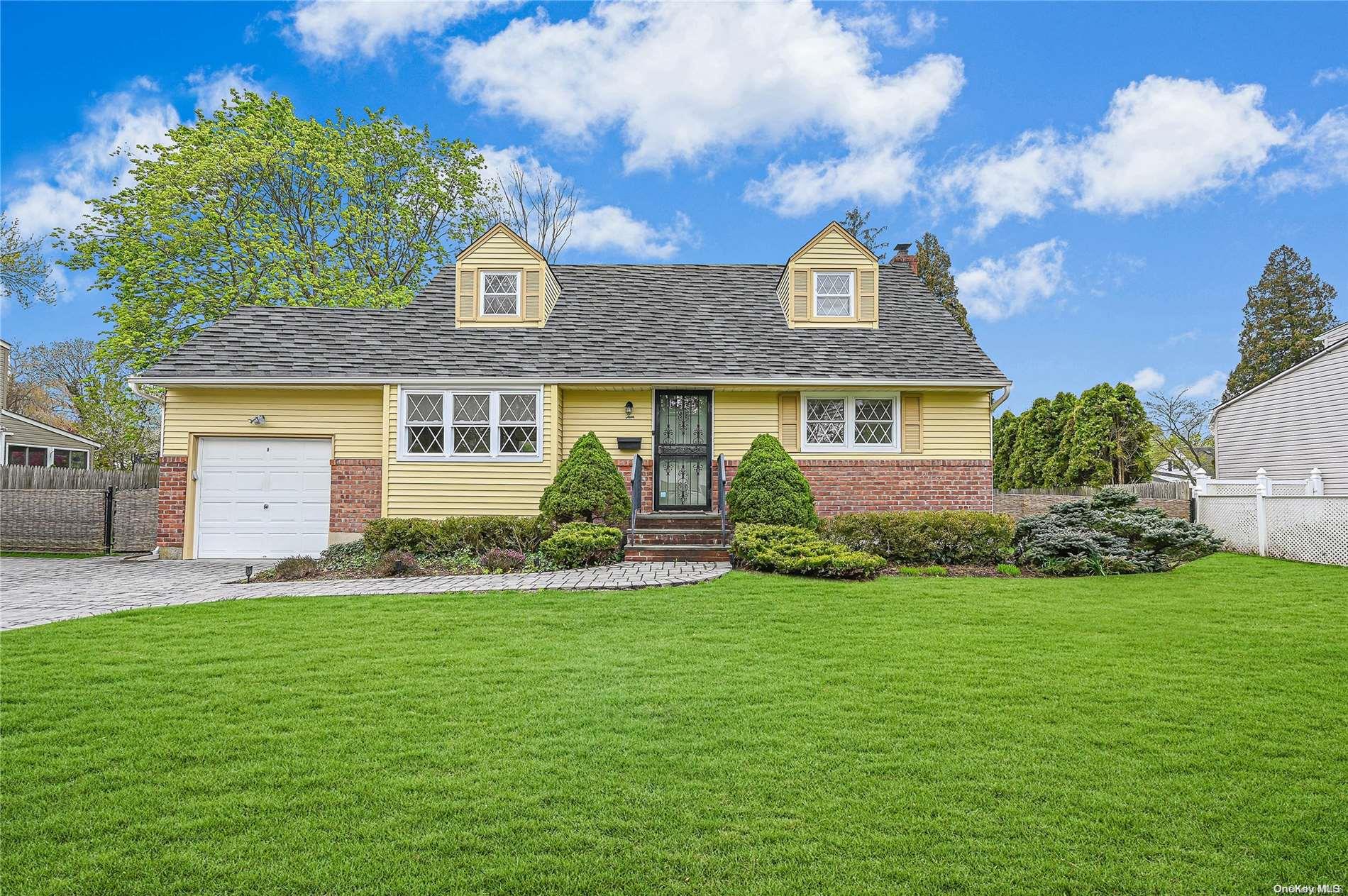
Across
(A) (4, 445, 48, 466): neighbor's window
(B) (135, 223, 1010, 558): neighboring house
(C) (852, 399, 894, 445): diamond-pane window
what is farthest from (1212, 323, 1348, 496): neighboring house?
(A) (4, 445, 48, 466): neighbor's window

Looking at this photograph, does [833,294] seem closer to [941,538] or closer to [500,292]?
[941,538]

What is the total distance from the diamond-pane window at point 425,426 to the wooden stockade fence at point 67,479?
7.17 metres

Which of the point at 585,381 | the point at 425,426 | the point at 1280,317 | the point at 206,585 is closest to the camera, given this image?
the point at 206,585

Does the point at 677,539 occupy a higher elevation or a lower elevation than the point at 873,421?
lower

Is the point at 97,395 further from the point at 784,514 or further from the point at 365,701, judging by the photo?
the point at 365,701

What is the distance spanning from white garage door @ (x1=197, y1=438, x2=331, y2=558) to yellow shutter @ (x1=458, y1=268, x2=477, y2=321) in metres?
3.65

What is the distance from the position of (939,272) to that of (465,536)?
24414 millimetres

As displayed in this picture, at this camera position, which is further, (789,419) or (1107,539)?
(789,419)

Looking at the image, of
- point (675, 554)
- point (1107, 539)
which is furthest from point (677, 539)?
point (1107, 539)

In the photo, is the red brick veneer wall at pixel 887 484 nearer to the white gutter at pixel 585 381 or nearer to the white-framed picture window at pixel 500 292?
the white gutter at pixel 585 381

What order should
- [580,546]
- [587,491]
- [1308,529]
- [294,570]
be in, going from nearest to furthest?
[294,570], [580,546], [587,491], [1308,529]

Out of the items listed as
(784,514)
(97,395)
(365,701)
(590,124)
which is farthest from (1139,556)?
(97,395)

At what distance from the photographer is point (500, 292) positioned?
14828 mm

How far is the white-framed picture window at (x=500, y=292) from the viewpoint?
14789mm
